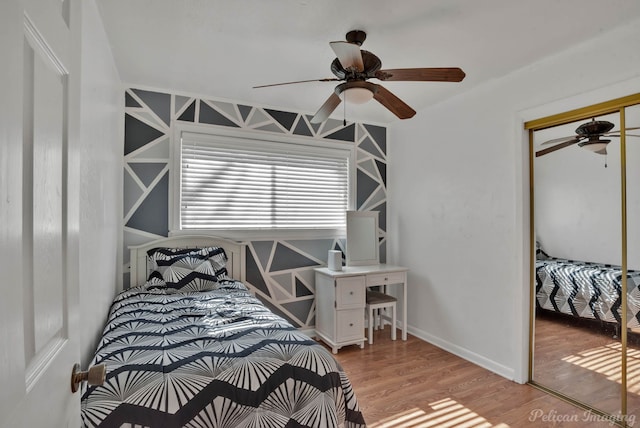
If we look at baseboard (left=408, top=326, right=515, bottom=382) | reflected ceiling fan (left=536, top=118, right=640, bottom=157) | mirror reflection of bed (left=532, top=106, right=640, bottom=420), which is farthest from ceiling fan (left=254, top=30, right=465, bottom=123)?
baseboard (left=408, top=326, right=515, bottom=382)

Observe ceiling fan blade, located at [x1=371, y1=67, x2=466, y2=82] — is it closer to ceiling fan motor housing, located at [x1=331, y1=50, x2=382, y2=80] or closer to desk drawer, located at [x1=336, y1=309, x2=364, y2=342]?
ceiling fan motor housing, located at [x1=331, y1=50, x2=382, y2=80]

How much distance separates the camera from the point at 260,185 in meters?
3.50

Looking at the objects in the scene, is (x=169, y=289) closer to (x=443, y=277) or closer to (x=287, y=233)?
(x=287, y=233)

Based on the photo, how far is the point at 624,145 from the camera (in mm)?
2164

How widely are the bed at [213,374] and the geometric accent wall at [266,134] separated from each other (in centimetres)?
113

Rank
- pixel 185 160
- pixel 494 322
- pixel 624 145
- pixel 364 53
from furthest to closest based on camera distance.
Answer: pixel 185 160 < pixel 494 322 < pixel 624 145 < pixel 364 53

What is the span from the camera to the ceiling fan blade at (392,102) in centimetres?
216

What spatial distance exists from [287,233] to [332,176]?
2.84ft

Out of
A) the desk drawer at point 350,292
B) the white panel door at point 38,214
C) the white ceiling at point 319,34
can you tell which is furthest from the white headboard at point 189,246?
the white panel door at point 38,214

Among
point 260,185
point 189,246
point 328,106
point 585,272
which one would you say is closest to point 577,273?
point 585,272

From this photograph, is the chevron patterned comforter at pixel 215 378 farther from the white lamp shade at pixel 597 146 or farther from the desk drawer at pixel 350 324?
the white lamp shade at pixel 597 146

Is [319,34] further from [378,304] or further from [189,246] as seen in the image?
[378,304]

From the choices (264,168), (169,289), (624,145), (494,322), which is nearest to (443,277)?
(494,322)

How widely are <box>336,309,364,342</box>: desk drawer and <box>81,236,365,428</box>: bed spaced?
52.3 inches
